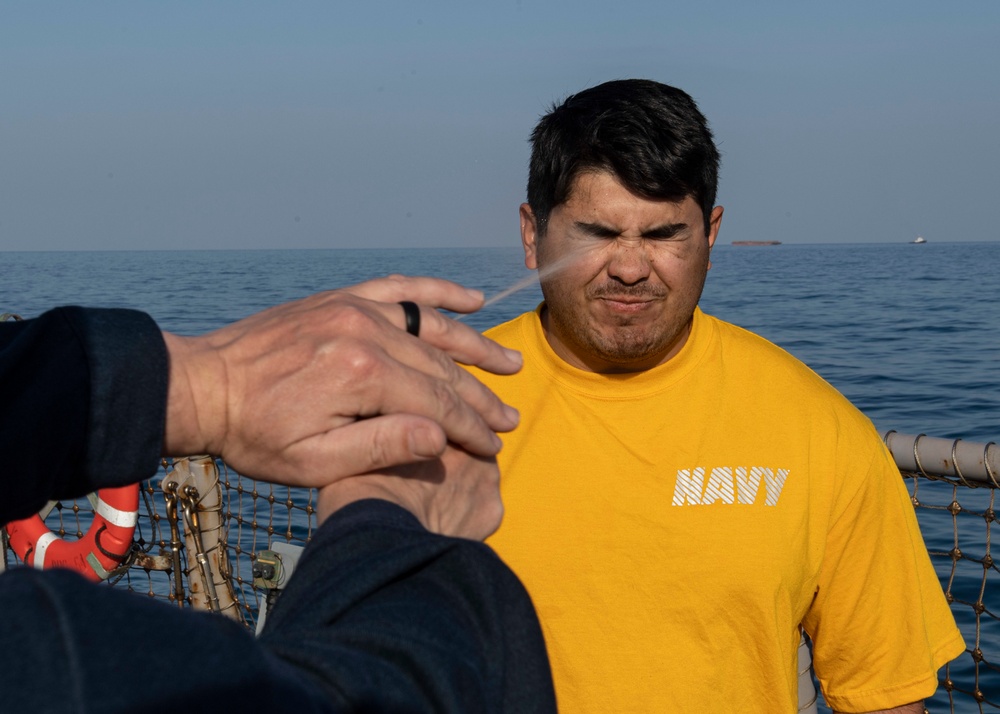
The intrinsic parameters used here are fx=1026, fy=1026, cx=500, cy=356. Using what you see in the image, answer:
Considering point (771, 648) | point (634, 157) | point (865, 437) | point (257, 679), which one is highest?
point (634, 157)

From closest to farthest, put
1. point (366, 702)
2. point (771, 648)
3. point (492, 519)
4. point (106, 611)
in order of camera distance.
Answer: point (106, 611)
point (366, 702)
point (492, 519)
point (771, 648)

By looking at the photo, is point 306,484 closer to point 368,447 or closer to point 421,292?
point 368,447

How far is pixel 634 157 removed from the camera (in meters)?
2.74

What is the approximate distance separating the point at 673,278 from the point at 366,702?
214 cm

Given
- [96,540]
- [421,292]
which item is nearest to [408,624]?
[421,292]

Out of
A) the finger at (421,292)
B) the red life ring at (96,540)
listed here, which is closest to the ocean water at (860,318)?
the finger at (421,292)

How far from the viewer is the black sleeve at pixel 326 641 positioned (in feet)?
1.94

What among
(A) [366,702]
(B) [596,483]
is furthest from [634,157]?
(A) [366,702]

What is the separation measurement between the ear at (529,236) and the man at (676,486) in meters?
0.17

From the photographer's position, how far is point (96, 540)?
4941 millimetres

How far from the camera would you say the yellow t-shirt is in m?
2.57

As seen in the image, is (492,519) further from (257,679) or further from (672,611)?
(672,611)

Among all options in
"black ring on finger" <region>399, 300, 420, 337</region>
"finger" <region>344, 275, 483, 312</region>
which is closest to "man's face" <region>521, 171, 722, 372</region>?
"finger" <region>344, 275, 483, 312</region>

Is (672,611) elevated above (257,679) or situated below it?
below
